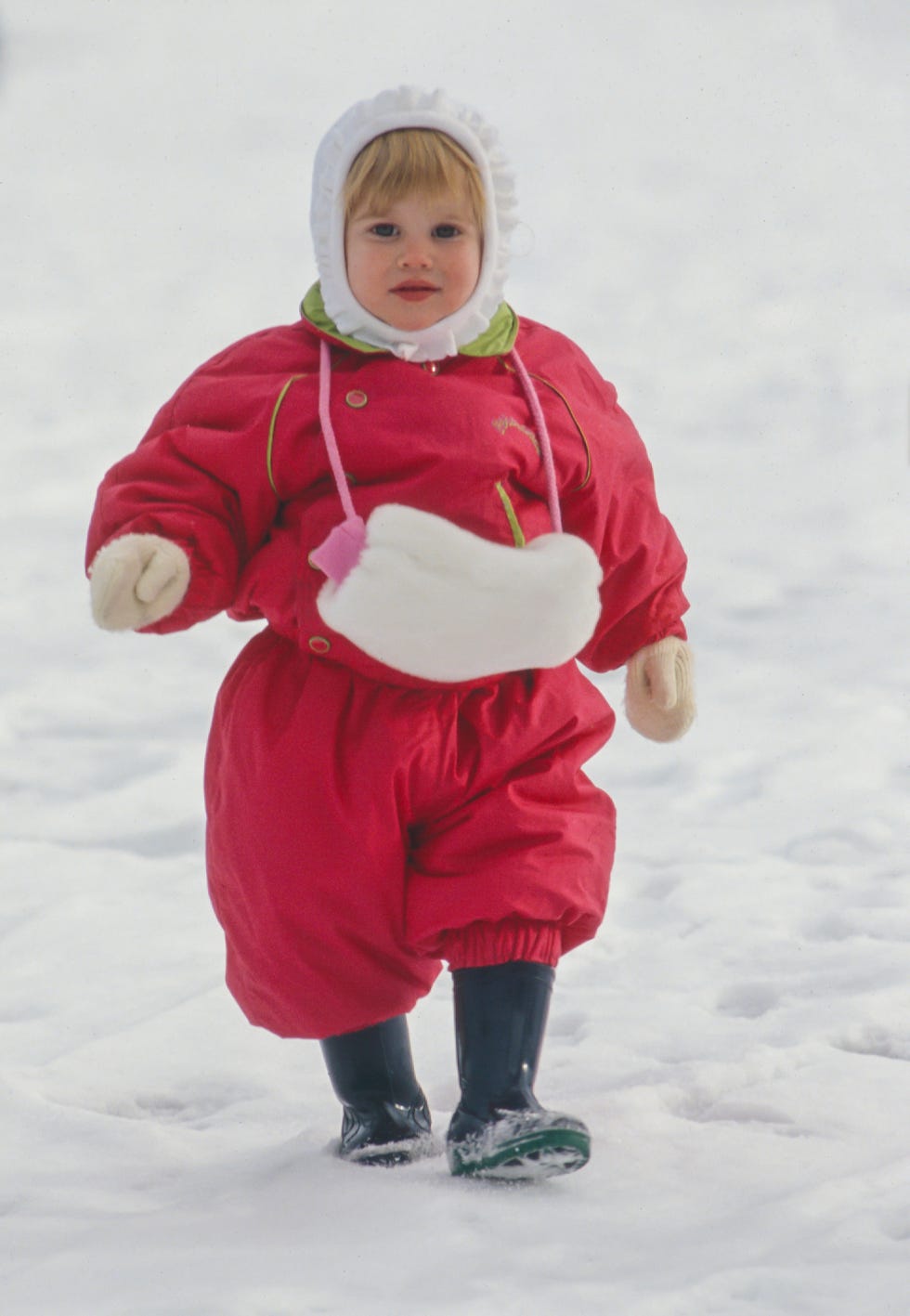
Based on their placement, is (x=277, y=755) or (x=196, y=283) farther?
→ (x=196, y=283)

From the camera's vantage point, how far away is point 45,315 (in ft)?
17.6

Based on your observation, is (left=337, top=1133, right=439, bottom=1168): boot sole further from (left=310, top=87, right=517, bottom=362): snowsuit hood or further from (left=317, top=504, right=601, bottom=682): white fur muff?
(left=310, top=87, right=517, bottom=362): snowsuit hood

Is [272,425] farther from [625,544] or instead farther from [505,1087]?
[505,1087]

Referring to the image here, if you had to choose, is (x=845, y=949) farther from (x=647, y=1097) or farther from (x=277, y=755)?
(x=277, y=755)

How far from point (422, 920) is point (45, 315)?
421cm

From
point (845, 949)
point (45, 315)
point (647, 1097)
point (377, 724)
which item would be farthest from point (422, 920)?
point (45, 315)

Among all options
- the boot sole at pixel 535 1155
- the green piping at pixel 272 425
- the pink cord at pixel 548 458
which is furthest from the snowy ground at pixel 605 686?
the green piping at pixel 272 425

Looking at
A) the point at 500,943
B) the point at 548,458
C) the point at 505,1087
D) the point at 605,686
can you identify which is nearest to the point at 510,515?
the point at 548,458

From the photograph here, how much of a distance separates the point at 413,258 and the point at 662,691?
18.9 inches

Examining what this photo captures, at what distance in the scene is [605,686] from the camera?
139 inches

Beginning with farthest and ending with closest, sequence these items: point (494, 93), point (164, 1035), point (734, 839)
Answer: point (494, 93) → point (734, 839) → point (164, 1035)

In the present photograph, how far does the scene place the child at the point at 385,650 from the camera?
1560 millimetres

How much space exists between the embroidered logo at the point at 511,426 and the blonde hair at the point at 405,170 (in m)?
0.22

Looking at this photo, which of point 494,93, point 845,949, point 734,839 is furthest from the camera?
point 494,93
